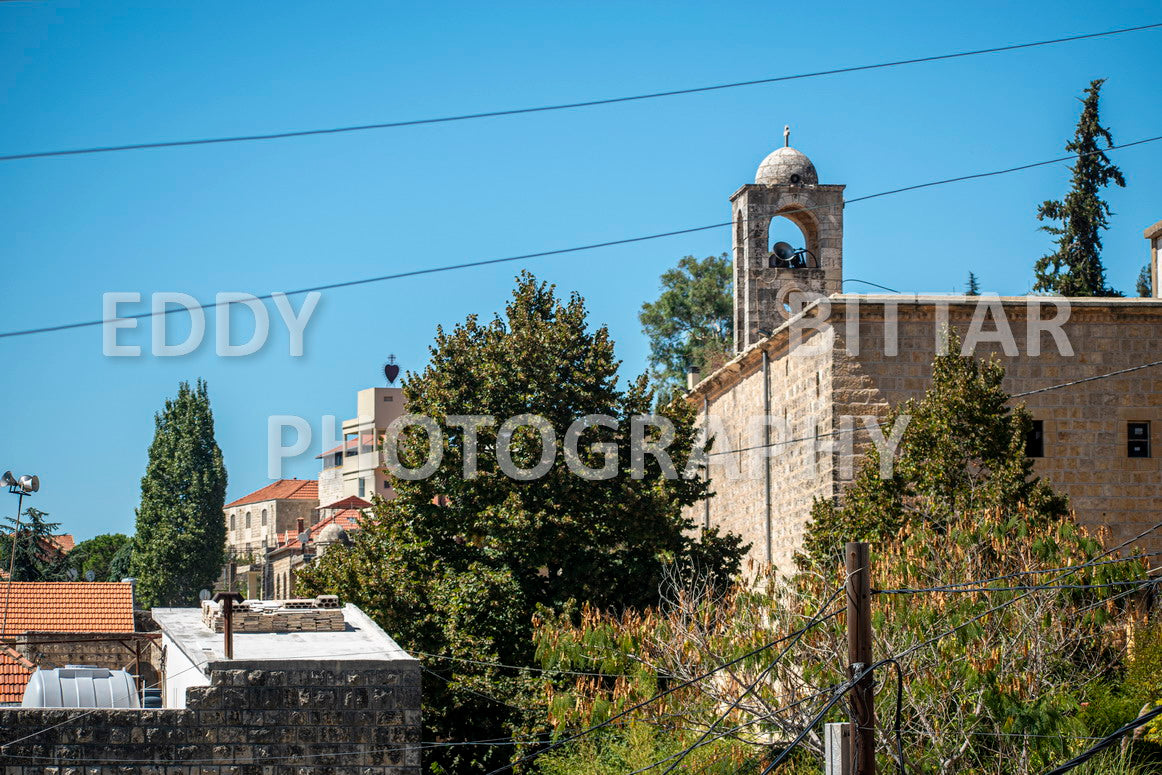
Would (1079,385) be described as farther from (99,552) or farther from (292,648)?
(99,552)

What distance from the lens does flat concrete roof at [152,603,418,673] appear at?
1552 centimetres

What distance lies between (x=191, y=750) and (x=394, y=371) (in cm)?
6888

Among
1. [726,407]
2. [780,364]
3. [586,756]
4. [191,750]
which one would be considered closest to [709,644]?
[586,756]

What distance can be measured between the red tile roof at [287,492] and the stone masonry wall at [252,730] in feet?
268

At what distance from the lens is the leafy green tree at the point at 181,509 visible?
65312mm

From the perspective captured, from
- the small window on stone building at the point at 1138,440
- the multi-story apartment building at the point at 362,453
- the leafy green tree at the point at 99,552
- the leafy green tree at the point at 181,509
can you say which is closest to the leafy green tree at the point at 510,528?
the small window on stone building at the point at 1138,440

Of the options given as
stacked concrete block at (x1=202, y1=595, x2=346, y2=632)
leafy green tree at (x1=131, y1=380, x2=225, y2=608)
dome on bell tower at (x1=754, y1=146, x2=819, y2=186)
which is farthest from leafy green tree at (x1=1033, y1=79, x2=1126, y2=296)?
leafy green tree at (x1=131, y1=380, x2=225, y2=608)

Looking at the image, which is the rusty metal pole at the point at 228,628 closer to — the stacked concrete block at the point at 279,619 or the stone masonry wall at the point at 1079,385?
the stacked concrete block at the point at 279,619

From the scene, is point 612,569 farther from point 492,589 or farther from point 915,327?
point 915,327

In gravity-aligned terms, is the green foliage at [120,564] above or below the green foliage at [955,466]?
below

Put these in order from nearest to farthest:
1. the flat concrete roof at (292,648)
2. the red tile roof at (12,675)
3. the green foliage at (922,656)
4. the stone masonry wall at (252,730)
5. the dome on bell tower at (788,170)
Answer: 1. the stone masonry wall at (252,730)
2. the flat concrete roof at (292,648)
3. the green foliage at (922,656)
4. the red tile roof at (12,675)
5. the dome on bell tower at (788,170)

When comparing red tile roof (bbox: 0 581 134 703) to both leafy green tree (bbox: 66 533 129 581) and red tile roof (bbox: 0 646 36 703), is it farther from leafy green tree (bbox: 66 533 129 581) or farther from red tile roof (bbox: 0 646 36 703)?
leafy green tree (bbox: 66 533 129 581)

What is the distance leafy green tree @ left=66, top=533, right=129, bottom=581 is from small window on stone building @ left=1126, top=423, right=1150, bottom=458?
229 ft

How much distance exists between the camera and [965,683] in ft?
53.5
